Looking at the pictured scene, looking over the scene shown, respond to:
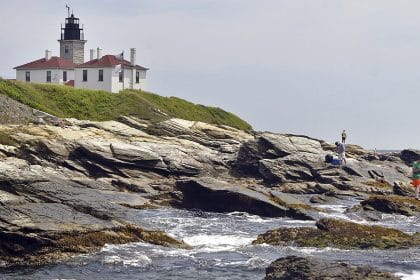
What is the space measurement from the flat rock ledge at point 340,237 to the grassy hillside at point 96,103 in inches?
1919

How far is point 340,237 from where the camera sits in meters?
39.9

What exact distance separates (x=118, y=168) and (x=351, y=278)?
41901mm

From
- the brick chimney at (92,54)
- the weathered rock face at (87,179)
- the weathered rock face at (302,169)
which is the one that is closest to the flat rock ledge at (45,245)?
the weathered rock face at (87,179)

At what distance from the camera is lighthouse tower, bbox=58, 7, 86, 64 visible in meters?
118

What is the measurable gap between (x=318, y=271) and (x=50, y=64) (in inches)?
3499

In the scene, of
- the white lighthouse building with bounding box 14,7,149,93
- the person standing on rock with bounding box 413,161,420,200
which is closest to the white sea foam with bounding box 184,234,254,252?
the person standing on rock with bounding box 413,161,420,200

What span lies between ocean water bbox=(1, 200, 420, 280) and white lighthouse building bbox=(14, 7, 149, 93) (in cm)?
6251

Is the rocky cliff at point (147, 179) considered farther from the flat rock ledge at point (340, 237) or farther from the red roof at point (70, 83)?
the red roof at point (70, 83)

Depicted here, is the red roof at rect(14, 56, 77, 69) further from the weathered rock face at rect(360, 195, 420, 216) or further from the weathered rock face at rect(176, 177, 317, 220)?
the weathered rock face at rect(360, 195, 420, 216)

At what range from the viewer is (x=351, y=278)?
85.9 ft

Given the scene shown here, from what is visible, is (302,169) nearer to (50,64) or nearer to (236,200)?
(236,200)

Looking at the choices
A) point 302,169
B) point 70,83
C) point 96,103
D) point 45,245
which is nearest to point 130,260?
point 45,245

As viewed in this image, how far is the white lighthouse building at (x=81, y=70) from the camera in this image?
106m

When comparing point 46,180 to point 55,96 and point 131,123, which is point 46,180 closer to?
point 131,123
